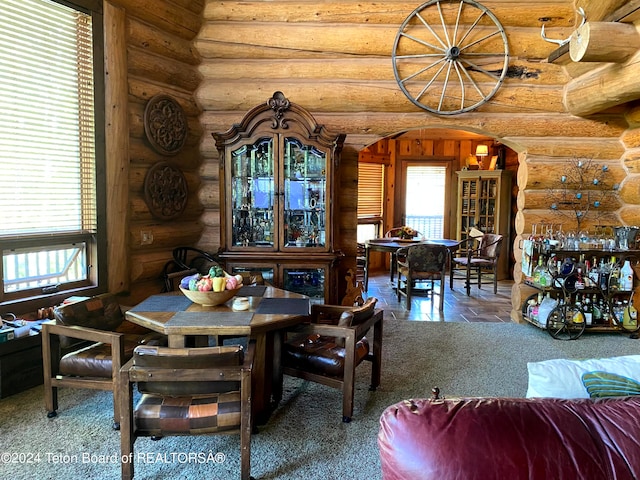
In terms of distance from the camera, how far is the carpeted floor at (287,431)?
2.34 metres

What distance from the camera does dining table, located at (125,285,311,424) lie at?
8.29 ft

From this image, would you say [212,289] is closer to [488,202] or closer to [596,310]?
[596,310]

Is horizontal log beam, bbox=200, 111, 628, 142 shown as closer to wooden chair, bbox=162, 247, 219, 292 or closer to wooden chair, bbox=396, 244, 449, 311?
wooden chair, bbox=162, 247, 219, 292

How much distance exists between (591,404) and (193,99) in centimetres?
460

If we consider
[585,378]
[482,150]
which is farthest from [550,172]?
[585,378]

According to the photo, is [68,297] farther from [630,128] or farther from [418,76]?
[630,128]

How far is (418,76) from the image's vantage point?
4781 millimetres

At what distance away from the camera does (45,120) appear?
3.42m

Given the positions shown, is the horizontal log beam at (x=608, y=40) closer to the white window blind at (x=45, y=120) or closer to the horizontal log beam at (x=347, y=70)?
the horizontal log beam at (x=347, y=70)

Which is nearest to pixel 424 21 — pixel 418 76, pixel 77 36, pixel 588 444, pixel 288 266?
pixel 418 76

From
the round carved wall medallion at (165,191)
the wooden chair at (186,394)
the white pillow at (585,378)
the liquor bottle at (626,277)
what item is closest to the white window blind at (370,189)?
the round carved wall medallion at (165,191)

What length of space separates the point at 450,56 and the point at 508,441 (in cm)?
442

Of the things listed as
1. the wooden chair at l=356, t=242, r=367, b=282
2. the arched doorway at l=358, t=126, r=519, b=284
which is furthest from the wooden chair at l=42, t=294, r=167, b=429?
the arched doorway at l=358, t=126, r=519, b=284

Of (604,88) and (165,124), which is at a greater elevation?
(604,88)
